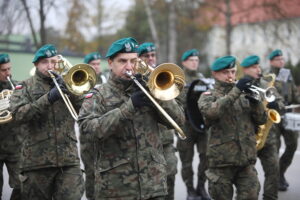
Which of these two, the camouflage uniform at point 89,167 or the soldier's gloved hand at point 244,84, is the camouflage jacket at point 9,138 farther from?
the soldier's gloved hand at point 244,84

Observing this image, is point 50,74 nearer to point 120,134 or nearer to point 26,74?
point 120,134

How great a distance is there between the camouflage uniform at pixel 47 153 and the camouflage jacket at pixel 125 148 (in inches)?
52.0

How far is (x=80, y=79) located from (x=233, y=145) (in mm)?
1934

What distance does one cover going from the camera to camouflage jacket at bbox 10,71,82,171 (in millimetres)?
5238

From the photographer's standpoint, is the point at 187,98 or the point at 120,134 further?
the point at 187,98

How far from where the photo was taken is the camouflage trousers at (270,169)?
6602 mm

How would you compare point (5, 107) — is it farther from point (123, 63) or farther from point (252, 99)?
point (252, 99)

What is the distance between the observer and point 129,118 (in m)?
3.79

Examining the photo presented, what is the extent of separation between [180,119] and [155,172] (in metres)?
0.50

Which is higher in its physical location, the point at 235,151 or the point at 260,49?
the point at 260,49

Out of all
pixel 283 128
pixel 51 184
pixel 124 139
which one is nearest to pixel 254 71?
pixel 283 128

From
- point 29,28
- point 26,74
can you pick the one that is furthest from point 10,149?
point 26,74

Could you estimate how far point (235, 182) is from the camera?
18.8 ft

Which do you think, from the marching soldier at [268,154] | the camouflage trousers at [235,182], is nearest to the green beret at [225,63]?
the marching soldier at [268,154]
